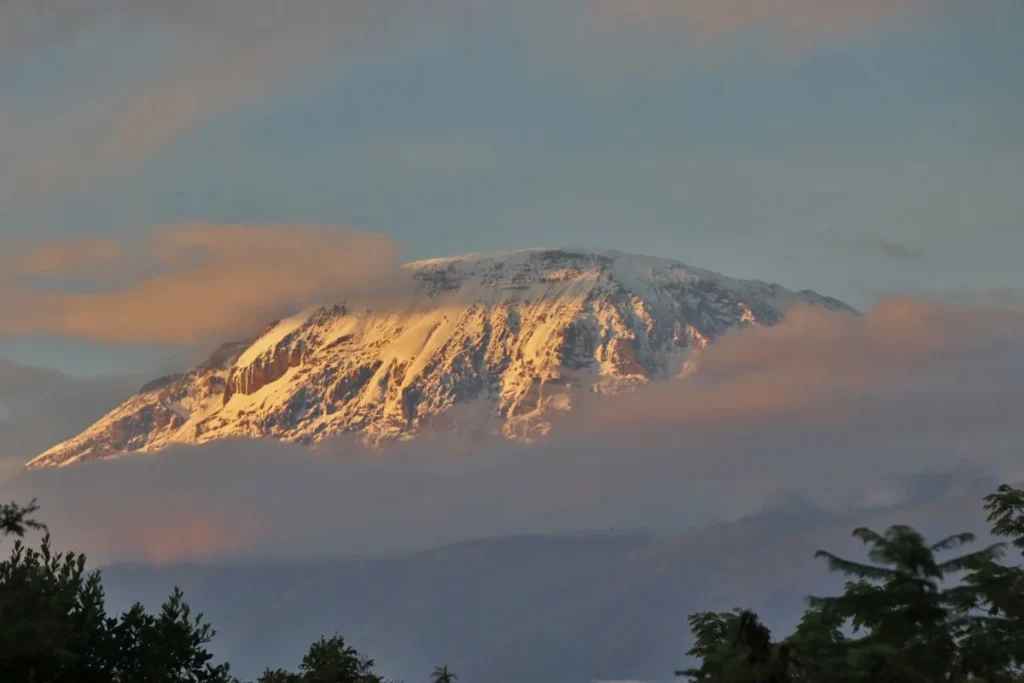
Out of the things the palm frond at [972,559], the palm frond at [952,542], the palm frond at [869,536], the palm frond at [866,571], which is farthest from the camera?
the palm frond at [972,559]

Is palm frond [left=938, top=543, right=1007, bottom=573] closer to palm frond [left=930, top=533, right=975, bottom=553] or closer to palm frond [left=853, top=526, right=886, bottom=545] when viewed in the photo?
palm frond [left=930, top=533, right=975, bottom=553]

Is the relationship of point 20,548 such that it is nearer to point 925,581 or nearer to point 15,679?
point 15,679

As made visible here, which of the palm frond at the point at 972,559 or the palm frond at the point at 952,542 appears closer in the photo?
the palm frond at the point at 952,542

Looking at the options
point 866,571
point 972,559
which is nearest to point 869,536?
point 866,571

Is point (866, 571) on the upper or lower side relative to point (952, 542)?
lower

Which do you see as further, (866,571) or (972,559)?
(972,559)

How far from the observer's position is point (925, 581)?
2293 inches

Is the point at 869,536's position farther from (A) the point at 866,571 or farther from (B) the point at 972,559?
(B) the point at 972,559

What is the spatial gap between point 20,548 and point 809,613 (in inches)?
1423

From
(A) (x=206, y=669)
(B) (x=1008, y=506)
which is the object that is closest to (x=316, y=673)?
(A) (x=206, y=669)

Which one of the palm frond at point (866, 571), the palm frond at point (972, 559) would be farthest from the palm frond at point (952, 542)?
the palm frond at point (866, 571)

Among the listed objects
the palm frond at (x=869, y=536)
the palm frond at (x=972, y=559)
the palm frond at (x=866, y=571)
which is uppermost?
the palm frond at (x=869, y=536)

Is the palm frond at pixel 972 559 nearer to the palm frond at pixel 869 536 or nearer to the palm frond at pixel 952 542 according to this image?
the palm frond at pixel 952 542

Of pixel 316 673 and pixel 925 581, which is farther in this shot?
pixel 316 673
